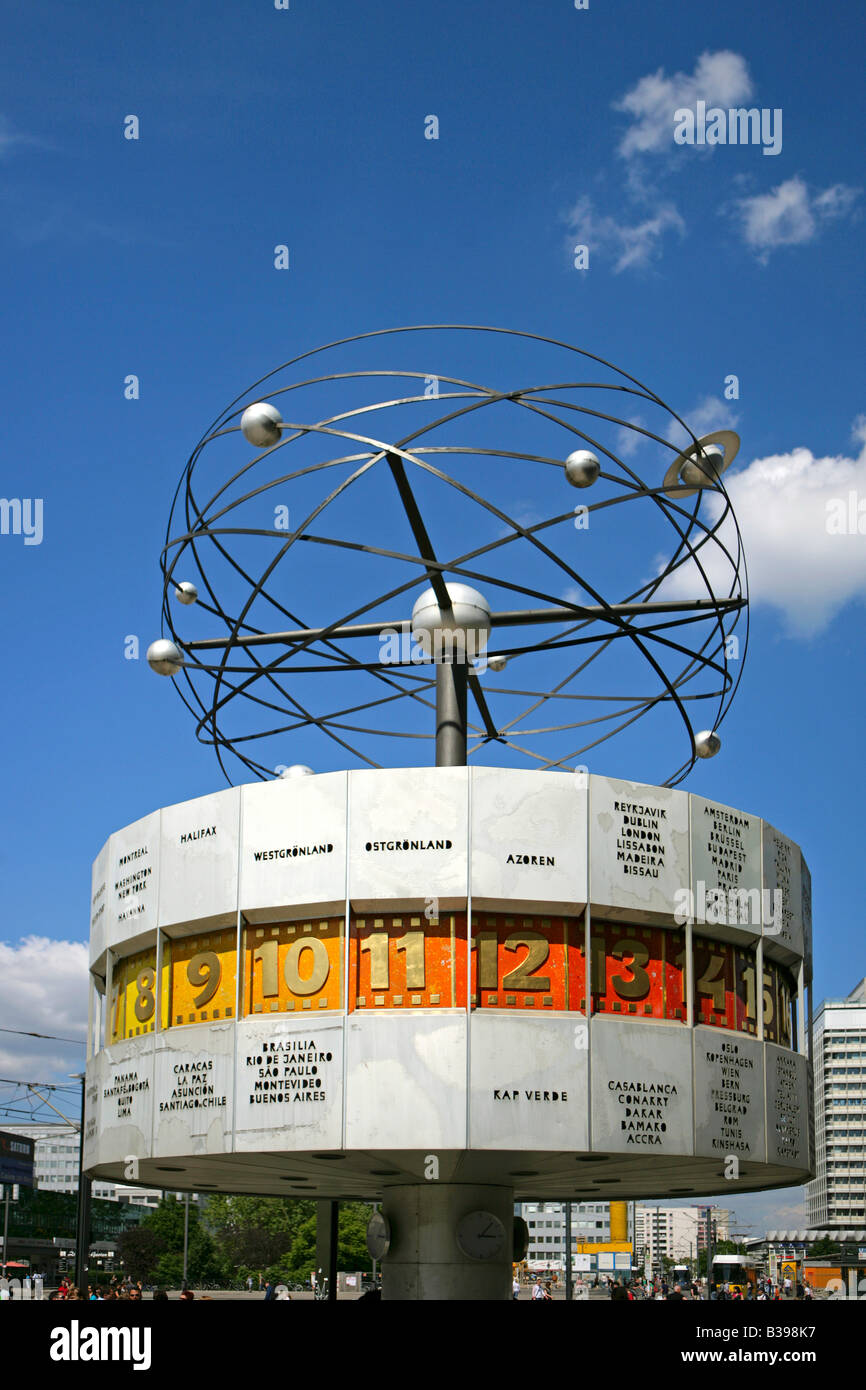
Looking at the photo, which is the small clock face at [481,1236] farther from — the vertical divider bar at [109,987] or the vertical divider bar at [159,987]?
the vertical divider bar at [109,987]

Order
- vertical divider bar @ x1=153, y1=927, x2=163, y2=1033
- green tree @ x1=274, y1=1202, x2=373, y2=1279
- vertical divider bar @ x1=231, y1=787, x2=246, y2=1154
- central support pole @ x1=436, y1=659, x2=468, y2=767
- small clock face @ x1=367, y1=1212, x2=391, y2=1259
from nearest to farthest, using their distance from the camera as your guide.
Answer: vertical divider bar @ x1=231, y1=787, x2=246, y2=1154 → vertical divider bar @ x1=153, y1=927, x2=163, y2=1033 → small clock face @ x1=367, y1=1212, x2=391, y2=1259 → central support pole @ x1=436, y1=659, x2=468, y2=767 → green tree @ x1=274, y1=1202, x2=373, y2=1279

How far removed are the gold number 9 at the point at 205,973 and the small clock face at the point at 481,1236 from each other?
5.27 meters

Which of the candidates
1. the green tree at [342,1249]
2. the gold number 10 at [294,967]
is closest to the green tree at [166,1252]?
the green tree at [342,1249]

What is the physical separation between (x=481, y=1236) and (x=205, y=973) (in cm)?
570

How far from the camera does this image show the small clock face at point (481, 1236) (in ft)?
67.3

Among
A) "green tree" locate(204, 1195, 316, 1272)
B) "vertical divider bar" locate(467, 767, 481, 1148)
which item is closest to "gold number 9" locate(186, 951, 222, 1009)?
"vertical divider bar" locate(467, 767, 481, 1148)

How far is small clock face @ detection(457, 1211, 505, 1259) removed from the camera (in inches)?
807

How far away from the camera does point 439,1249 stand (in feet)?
68.5

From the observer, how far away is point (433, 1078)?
17.9 meters

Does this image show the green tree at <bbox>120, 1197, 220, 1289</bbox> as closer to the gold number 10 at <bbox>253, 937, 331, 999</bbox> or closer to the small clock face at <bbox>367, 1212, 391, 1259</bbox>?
the small clock face at <bbox>367, 1212, 391, 1259</bbox>

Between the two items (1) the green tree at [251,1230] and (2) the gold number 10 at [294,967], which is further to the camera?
(1) the green tree at [251,1230]

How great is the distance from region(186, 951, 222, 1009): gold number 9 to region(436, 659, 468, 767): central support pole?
16.2 ft
